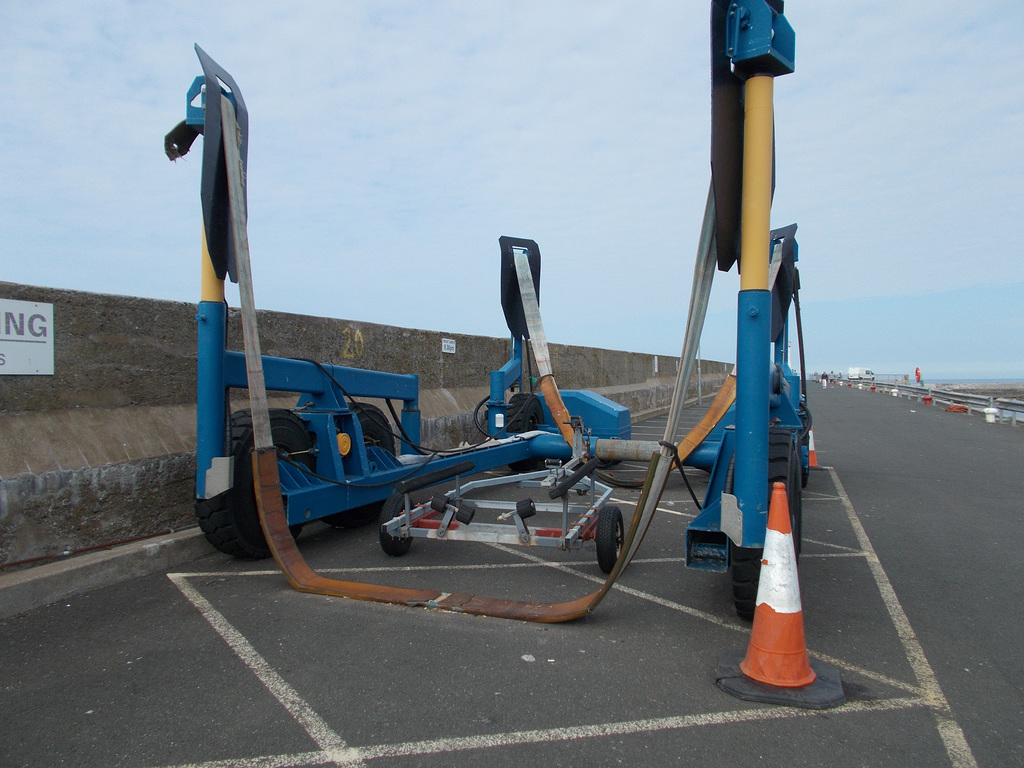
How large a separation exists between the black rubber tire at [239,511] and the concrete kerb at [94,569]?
31cm

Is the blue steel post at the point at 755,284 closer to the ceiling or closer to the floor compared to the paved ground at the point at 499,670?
closer to the ceiling

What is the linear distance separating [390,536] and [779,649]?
307 cm

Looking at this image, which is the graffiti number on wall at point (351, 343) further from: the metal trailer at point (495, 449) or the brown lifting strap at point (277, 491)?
the brown lifting strap at point (277, 491)

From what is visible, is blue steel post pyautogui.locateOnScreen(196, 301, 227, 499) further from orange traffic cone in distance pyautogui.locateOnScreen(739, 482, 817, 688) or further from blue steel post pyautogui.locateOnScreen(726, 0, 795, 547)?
orange traffic cone in distance pyautogui.locateOnScreen(739, 482, 817, 688)

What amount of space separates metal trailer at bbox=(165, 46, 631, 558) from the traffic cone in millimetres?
1734

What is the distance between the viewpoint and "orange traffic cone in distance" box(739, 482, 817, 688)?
322cm

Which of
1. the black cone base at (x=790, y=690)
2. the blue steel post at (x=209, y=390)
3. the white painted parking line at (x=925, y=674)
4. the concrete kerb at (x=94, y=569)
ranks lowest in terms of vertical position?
the white painted parking line at (x=925, y=674)

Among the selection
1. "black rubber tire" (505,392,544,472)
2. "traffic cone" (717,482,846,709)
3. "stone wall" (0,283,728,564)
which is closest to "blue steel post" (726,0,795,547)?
"traffic cone" (717,482,846,709)

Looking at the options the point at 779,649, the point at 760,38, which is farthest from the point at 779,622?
the point at 760,38

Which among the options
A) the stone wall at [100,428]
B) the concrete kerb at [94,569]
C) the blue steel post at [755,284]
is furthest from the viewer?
the stone wall at [100,428]

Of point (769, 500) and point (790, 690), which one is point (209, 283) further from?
point (790, 690)

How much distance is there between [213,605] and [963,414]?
28242 millimetres

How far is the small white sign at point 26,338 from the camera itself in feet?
15.5

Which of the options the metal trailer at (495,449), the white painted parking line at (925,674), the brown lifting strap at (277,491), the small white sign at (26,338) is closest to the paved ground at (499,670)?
the white painted parking line at (925,674)
